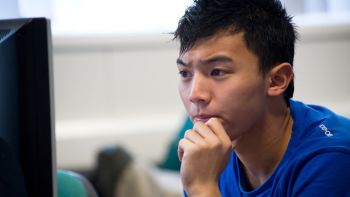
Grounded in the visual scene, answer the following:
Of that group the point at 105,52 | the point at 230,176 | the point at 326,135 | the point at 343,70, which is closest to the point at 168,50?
the point at 105,52

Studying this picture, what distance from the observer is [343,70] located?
11.2 ft

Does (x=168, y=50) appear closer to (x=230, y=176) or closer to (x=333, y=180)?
(x=230, y=176)

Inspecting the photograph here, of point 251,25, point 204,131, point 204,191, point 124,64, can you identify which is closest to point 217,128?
point 204,131

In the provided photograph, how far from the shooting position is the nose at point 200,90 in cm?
110

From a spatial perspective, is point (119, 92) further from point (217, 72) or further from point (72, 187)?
point (217, 72)

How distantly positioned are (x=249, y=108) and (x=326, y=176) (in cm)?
22

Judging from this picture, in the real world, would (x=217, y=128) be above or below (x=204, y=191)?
above

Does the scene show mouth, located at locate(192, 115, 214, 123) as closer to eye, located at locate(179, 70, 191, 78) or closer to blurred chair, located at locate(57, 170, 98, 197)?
eye, located at locate(179, 70, 191, 78)

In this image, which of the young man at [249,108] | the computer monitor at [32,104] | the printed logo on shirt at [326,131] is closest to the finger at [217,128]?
the young man at [249,108]

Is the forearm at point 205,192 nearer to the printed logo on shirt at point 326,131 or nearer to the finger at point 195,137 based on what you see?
the finger at point 195,137

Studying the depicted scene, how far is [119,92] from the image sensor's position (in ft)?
10.6

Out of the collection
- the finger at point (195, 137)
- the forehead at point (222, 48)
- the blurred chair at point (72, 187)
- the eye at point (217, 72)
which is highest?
the forehead at point (222, 48)

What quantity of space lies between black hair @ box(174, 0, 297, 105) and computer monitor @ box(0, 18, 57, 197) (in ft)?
1.04

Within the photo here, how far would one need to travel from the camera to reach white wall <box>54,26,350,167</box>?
10.4 ft
